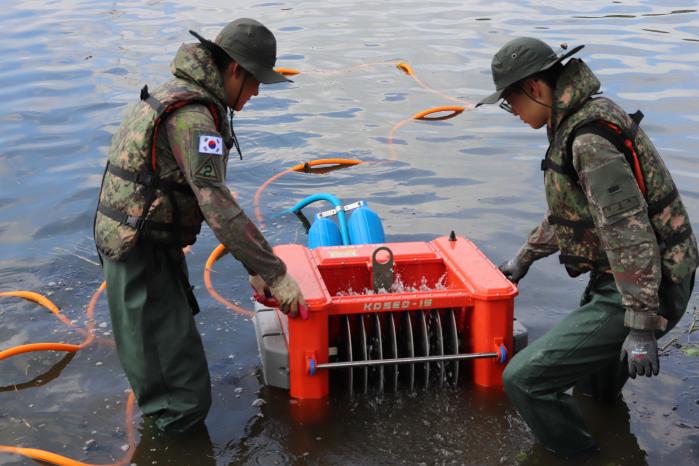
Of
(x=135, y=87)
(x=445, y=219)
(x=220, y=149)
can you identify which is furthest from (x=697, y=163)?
(x=135, y=87)

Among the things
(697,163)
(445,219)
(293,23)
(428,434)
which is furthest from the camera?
(293,23)

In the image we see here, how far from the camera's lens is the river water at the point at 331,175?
4.75 meters

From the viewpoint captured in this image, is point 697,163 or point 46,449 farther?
point 697,163

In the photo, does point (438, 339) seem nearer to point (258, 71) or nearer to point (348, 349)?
point (348, 349)

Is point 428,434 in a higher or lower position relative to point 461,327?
lower

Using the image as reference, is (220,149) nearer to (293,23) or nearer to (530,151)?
(530,151)

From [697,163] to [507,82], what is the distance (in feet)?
18.8

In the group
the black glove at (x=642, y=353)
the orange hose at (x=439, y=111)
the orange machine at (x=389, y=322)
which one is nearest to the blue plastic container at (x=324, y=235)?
the orange machine at (x=389, y=322)

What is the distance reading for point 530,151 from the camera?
9445mm

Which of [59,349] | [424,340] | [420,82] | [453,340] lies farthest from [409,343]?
[420,82]

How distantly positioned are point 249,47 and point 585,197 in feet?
5.92

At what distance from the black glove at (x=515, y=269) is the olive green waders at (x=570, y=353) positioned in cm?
71

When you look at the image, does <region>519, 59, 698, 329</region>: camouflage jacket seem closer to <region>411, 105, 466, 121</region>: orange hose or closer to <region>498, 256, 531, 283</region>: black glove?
<region>498, 256, 531, 283</region>: black glove

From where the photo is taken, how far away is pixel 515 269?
16.4 ft
